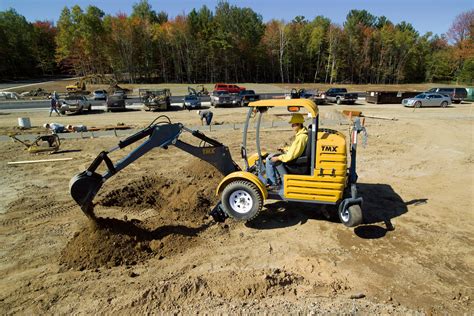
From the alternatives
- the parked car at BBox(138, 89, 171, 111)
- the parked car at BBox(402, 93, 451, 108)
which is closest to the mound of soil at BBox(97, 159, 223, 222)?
the parked car at BBox(138, 89, 171, 111)

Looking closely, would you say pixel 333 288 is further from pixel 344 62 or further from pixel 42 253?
pixel 344 62

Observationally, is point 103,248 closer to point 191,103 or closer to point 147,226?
point 147,226

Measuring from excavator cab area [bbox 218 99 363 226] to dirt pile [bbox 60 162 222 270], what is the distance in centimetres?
95

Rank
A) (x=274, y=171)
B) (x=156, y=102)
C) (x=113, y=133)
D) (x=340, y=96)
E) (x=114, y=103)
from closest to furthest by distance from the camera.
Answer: (x=274, y=171)
(x=113, y=133)
(x=114, y=103)
(x=156, y=102)
(x=340, y=96)

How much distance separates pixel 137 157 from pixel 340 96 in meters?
29.2

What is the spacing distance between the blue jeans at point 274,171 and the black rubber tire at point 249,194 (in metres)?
0.48

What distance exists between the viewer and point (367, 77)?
75438 millimetres

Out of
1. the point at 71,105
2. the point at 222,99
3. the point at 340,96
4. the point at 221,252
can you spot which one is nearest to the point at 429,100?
the point at 340,96

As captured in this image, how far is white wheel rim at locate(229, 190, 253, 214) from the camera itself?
5.93 metres

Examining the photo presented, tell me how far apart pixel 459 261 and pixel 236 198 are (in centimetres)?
387

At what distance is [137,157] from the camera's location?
17.7 feet

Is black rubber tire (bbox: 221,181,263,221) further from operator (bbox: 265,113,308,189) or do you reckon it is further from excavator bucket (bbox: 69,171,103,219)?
excavator bucket (bbox: 69,171,103,219)

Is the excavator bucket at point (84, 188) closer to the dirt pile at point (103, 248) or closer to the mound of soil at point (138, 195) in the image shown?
the dirt pile at point (103, 248)

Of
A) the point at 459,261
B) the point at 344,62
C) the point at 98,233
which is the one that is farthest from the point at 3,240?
the point at 344,62
